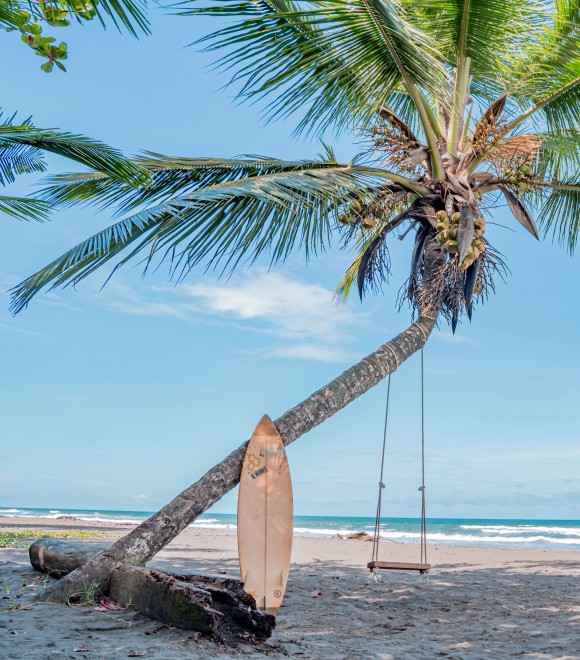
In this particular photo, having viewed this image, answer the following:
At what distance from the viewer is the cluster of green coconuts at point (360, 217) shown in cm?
658

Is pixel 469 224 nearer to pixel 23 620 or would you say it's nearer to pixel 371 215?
pixel 371 215

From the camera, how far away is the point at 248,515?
521cm

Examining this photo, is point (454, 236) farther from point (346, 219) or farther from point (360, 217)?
point (346, 219)

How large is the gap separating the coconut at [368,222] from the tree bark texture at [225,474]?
0.73 metres

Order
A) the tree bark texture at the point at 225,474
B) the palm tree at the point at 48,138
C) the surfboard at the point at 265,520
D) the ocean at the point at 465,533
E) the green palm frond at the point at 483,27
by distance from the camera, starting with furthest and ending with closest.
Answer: the ocean at the point at 465,533
the green palm frond at the point at 483,27
the surfboard at the point at 265,520
the tree bark texture at the point at 225,474
the palm tree at the point at 48,138

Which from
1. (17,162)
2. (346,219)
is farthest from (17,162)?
(346,219)

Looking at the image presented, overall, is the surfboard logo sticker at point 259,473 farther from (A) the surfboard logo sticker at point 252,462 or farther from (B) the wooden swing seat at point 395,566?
(B) the wooden swing seat at point 395,566

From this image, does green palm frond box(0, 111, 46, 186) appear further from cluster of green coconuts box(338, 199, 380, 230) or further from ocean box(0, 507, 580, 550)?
ocean box(0, 507, 580, 550)

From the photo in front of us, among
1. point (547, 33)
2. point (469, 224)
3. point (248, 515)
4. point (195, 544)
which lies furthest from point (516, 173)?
point (195, 544)

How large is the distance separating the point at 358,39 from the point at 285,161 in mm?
1135

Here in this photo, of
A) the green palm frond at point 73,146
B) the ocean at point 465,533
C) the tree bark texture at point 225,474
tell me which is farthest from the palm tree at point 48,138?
the ocean at point 465,533

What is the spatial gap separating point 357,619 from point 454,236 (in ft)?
10.7

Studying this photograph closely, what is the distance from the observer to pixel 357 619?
5066 millimetres

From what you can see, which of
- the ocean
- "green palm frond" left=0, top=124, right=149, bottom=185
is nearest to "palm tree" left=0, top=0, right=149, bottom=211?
"green palm frond" left=0, top=124, right=149, bottom=185
